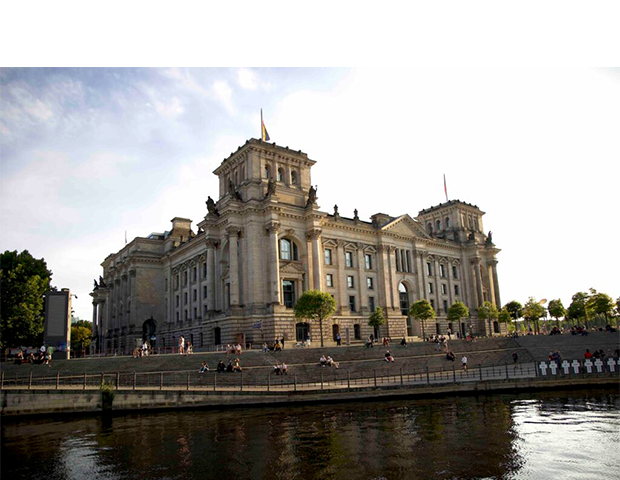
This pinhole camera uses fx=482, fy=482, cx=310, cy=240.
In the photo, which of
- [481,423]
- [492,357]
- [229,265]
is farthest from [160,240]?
[481,423]

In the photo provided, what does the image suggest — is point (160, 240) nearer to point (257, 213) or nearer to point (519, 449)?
point (257, 213)

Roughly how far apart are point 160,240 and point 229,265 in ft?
97.9

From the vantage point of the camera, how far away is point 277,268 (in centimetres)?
5809

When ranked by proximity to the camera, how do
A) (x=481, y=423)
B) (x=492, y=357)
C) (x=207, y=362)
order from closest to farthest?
(x=481, y=423) < (x=207, y=362) < (x=492, y=357)

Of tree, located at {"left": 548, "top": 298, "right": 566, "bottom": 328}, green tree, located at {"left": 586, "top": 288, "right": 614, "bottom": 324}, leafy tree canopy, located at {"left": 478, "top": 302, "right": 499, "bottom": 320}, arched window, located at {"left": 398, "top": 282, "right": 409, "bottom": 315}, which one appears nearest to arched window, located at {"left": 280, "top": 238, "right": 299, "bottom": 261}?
arched window, located at {"left": 398, "top": 282, "right": 409, "bottom": 315}

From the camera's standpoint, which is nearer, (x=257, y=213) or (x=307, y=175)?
(x=257, y=213)

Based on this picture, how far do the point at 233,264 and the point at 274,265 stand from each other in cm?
515

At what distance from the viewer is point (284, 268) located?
60188 millimetres

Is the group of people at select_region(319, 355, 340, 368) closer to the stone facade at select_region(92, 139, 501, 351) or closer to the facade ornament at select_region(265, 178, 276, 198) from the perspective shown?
the stone facade at select_region(92, 139, 501, 351)

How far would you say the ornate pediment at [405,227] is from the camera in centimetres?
7425

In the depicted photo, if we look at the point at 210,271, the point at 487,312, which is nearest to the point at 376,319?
the point at 210,271

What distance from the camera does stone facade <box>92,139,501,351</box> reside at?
192 ft

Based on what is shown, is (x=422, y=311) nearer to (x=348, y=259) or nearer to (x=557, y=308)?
(x=348, y=259)

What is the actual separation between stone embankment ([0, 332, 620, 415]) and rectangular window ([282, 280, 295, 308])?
49.7 feet
